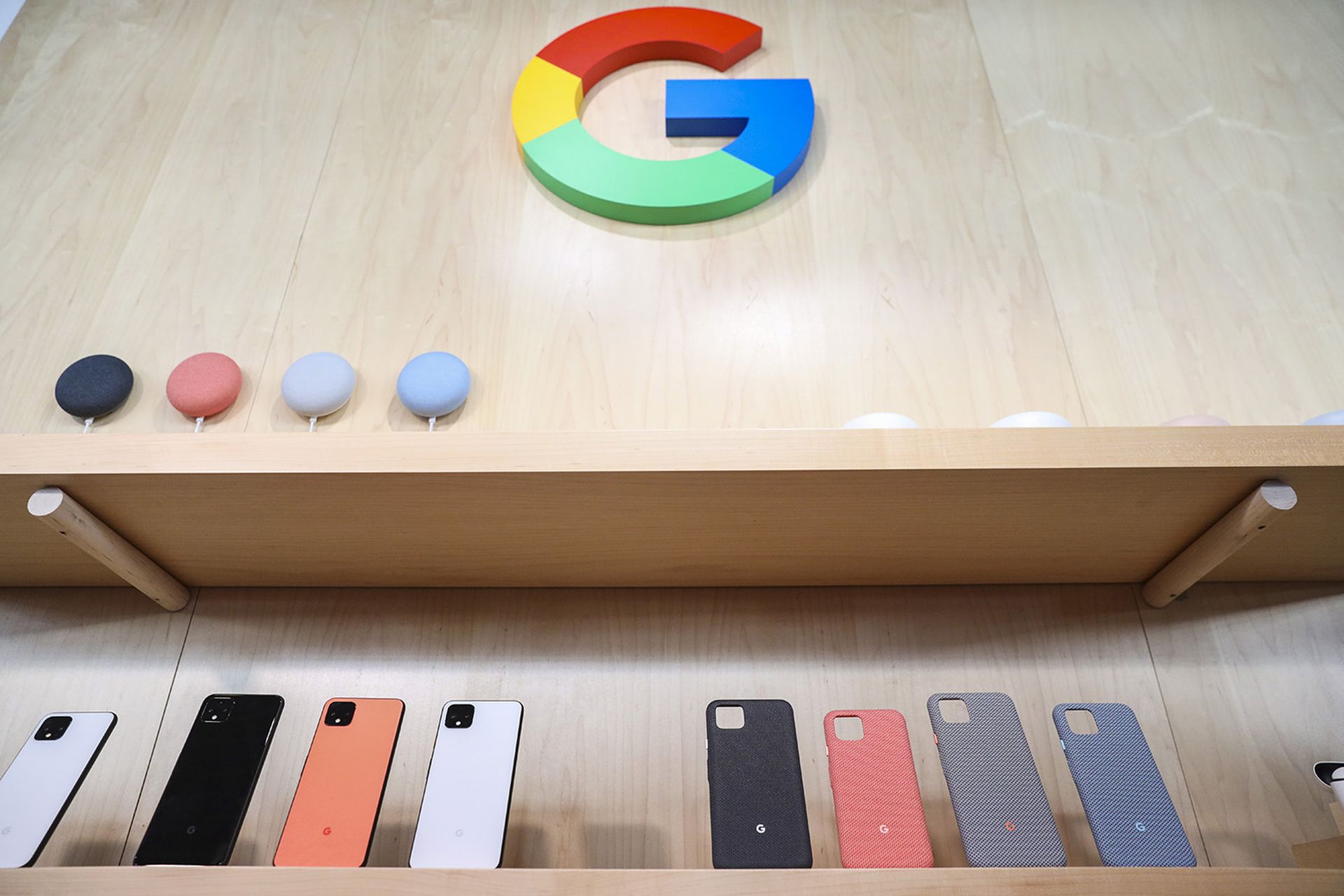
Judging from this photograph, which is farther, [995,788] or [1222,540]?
[1222,540]

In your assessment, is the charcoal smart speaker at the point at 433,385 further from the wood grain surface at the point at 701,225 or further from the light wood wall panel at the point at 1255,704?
the light wood wall panel at the point at 1255,704

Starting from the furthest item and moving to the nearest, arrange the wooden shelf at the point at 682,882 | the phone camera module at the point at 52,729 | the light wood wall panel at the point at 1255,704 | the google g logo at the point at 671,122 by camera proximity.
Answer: the google g logo at the point at 671,122 < the light wood wall panel at the point at 1255,704 < the phone camera module at the point at 52,729 < the wooden shelf at the point at 682,882

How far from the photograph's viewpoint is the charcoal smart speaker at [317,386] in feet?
4.90

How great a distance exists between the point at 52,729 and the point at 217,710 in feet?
0.65

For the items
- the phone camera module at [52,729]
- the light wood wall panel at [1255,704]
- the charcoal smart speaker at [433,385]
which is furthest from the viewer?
the charcoal smart speaker at [433,385]

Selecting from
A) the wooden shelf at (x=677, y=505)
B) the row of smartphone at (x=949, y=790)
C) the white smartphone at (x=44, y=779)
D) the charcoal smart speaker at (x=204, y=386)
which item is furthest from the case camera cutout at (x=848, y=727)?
the charcoal smart speaker at (x=204, y=386)

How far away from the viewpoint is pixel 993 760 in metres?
1.06

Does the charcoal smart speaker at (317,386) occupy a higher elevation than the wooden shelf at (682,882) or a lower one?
higher

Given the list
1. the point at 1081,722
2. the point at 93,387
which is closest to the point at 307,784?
the point at 93,387

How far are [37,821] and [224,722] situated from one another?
0.71 feet

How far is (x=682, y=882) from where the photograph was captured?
2.99 feet

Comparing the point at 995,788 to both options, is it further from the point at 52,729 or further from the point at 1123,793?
the point at 52,729

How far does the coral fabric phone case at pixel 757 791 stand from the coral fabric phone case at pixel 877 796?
0.16 feet

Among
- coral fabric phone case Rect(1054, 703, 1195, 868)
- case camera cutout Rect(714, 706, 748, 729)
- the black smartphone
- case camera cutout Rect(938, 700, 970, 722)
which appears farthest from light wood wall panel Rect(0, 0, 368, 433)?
coral fabric phone case Rect(1054, 703, 1195, 868)
